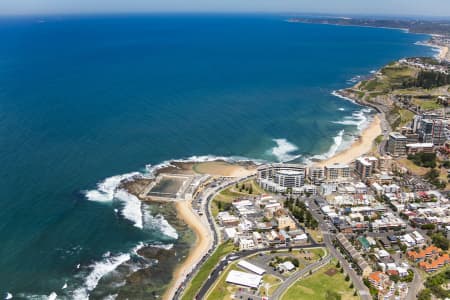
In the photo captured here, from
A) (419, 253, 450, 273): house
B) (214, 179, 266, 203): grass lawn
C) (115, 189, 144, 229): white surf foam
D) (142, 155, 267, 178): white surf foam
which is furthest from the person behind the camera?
(142, 155, 267, 178): white surf foam

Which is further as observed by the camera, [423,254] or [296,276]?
[423,254]

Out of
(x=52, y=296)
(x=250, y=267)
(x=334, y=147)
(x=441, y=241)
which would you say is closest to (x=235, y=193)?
(x=250, y=267)

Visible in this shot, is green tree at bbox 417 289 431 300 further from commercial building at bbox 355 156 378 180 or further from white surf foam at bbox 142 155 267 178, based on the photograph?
white surf foam at bbox 142 155 267 178

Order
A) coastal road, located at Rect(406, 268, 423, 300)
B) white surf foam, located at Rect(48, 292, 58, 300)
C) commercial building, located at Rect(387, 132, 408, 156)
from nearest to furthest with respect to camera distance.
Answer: coastal road, located at Rect(406, 268, 423, 300) < white surf foam, located at Rect(48, 292, 58, 300) < commercial building, located at Rect(387, 132, 408, 156)

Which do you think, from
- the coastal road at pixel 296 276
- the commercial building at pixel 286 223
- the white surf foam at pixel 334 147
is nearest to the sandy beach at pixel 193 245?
the commercial building at pixel 286 223

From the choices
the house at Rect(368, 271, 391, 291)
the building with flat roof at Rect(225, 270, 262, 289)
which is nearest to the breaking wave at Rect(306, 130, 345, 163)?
the house at Rect(368, 271, 391, 291)

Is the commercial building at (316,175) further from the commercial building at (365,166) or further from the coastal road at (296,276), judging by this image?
the coastal road at (296,276)

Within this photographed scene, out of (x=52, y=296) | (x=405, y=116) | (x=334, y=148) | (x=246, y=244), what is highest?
(x=405, y=116)

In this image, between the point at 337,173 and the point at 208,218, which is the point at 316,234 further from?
the point at 337,173
